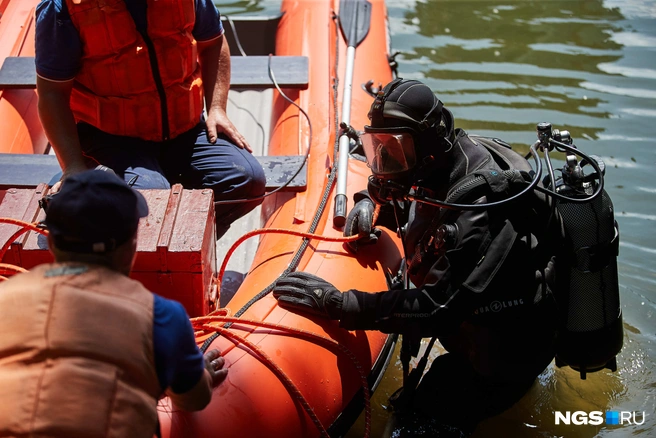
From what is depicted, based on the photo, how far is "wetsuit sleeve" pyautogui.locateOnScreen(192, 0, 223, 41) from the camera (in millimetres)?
2945

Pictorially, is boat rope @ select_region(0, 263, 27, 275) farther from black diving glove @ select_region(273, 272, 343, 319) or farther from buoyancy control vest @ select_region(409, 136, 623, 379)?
buoyancy control vest @ select_region(409, 136, 623, 379)

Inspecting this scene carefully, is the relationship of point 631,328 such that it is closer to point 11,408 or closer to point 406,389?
point 406,389

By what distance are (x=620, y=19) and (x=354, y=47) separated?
366 centimetres

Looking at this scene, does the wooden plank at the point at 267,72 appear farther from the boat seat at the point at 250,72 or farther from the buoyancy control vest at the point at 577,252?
the buoyancy control vest at the point at 577,252

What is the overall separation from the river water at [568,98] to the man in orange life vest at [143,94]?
4.22 ft

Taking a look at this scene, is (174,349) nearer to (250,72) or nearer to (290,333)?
(290,333)

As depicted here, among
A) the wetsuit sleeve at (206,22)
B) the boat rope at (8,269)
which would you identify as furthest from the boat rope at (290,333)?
the wetsuit sleeve at (206,22)

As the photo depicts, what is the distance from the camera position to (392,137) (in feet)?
7.72

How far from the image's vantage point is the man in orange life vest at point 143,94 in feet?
8.51

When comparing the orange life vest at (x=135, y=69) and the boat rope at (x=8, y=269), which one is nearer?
the boat rope at (x=8, y=269)

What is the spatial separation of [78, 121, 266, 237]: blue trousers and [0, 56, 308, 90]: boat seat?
31.2 inches

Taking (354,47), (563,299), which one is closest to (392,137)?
(563,299)

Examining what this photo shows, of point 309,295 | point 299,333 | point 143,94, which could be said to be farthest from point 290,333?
point 143,94

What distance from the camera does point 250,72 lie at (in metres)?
3.95
